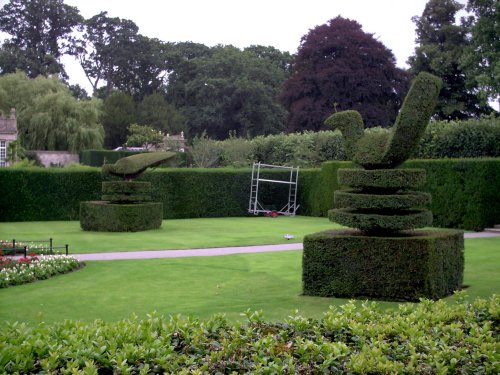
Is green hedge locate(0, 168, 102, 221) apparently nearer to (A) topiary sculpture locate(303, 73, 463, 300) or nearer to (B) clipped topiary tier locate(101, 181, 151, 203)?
(B) clipped topiary tier locate(101, 181, 151, 203)

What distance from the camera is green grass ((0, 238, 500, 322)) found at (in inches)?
354

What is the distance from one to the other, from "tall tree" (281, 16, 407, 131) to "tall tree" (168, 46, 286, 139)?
13.3m

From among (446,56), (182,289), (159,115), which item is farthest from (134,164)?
(159,115)

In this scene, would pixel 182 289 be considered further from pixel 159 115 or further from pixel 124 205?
pixel 159 115

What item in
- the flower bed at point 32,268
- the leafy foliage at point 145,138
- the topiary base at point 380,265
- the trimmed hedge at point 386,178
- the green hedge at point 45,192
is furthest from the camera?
the leafy foliage at point 145,138

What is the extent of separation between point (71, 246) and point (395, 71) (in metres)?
30.8

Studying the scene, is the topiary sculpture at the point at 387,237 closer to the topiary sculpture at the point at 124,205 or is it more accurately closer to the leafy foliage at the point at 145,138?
the topiary sculpture at the point at 124,205

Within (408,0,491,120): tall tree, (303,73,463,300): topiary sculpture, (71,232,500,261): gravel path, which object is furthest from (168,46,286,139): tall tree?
(303,73,463,300): topiary sculpture

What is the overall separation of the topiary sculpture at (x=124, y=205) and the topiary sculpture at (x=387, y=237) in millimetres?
12930

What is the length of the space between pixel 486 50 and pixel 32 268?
75.1 ft

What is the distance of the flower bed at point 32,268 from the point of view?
11531mm

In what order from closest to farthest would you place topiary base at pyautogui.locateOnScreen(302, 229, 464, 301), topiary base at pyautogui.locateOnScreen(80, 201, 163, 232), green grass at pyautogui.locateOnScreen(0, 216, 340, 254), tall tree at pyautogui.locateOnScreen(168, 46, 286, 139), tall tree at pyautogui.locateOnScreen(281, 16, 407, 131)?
topiary base at pyautogui.locateOnScreen(302, 229, 464, 301), green grass at pyautogui.locateOnScreen(0, 216, 340, 254), topiary base at pyautogui.locateOnScreen(80, 201, 163, 232), tall tree at pyautogui.locateOnScreen(281, 16, 407, 131), tall tree at pyautogui.locateOnScreen(168, 46, 286, 139)

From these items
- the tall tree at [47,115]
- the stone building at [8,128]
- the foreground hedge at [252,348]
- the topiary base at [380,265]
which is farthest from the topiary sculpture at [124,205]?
the tall tree at [47,115]

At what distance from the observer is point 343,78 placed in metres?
41.8
